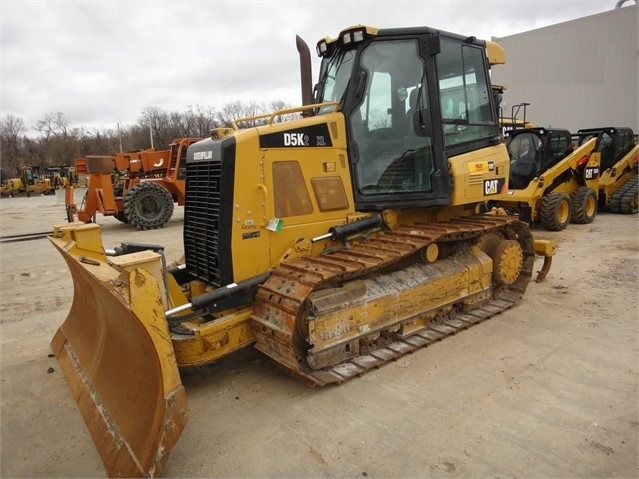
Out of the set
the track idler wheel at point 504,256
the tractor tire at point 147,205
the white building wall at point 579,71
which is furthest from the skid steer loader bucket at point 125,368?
the white building wall at point 579,71

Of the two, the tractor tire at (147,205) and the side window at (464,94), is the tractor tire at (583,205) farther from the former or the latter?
the tractor tire at (147,205)

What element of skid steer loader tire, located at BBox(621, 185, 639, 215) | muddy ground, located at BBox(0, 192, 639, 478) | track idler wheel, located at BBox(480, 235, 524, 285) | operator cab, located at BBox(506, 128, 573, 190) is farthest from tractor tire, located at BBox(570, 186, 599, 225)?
track idler wheel, located at BBox(480, 235, 524, 285)

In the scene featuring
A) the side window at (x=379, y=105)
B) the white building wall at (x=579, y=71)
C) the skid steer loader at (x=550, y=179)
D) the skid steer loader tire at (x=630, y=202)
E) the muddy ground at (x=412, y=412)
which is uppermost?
the white building wall at (x=579, y=71)

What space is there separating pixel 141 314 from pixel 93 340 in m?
1.42

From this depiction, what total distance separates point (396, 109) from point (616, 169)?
1110 centimetres

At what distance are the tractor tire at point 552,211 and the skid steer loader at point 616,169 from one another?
297cm

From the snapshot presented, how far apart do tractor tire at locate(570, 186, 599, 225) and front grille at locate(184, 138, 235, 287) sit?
9.96 metres

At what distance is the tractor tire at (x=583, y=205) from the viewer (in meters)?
11.2

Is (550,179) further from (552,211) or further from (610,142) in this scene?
(610,142)

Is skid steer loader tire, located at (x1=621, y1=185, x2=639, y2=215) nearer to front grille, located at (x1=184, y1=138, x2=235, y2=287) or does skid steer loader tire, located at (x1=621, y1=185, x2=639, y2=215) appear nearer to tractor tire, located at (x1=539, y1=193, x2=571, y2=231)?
tractor tire, located at (x1=539, y1=193, x2=571, y2=231)

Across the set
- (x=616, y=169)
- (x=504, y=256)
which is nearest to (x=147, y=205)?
(x=504, y=256)

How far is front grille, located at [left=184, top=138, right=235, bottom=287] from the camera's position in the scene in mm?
3824

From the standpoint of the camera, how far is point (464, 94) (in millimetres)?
4867

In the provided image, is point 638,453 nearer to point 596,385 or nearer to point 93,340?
point 596,385
